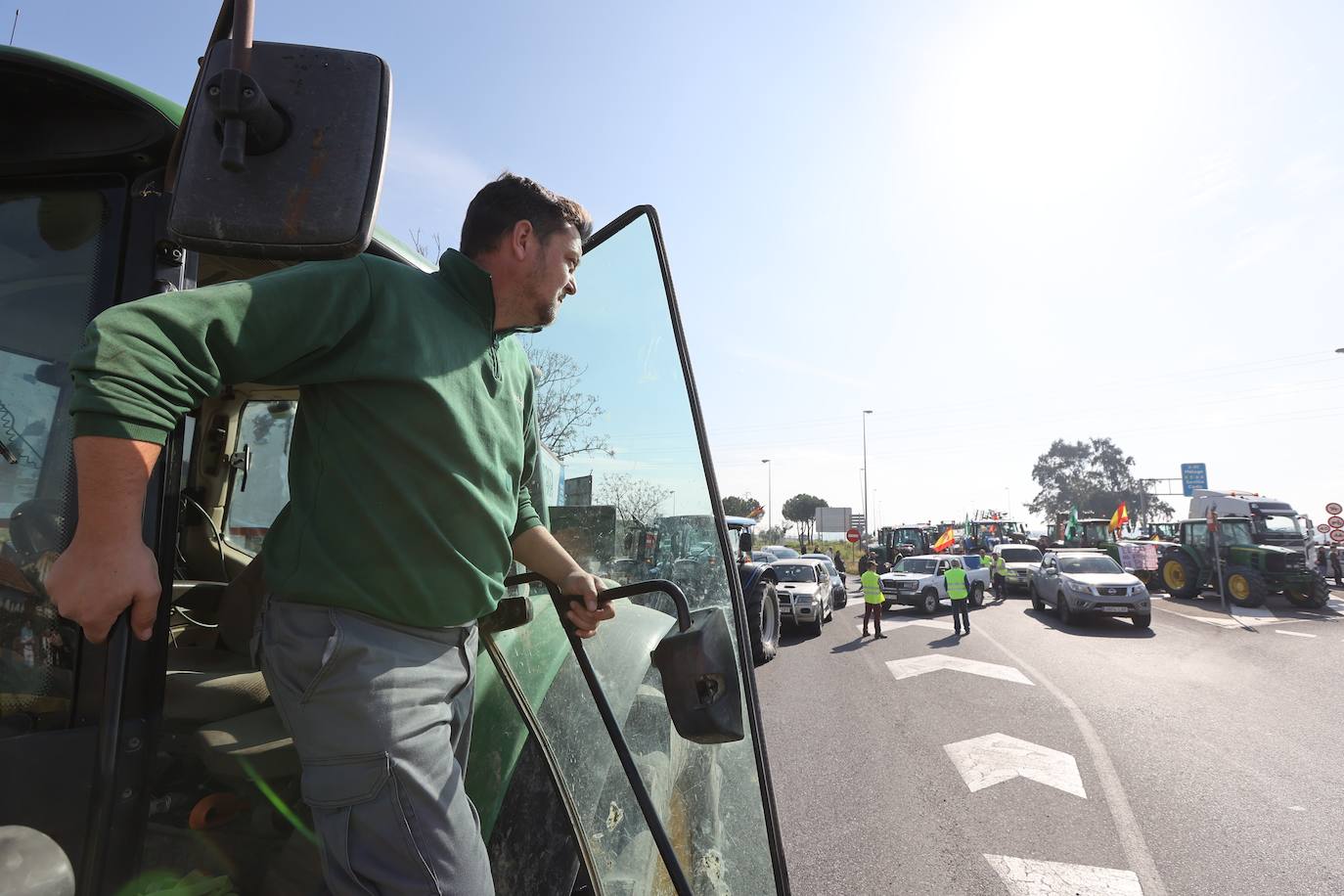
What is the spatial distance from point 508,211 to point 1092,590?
54.2 ft

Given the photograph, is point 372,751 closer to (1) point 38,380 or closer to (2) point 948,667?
(1) point 38,380

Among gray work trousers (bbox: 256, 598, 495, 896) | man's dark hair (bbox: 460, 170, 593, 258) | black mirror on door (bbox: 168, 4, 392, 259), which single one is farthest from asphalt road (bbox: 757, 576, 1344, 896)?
black mirror on door (bbox: 168, 4, 392, 259)

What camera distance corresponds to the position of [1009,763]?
564 cm

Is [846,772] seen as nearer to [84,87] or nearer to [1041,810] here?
[1041,810]

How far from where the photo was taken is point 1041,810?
467cm

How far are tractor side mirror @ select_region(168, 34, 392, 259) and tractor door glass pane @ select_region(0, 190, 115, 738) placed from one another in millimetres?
429

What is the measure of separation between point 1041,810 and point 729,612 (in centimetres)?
415

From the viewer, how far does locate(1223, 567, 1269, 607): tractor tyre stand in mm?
17922

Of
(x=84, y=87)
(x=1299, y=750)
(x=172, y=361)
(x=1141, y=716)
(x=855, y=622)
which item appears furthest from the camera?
(x=855, y=622)

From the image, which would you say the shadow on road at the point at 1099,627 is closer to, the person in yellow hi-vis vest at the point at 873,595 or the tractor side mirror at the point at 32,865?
the person in yellow hi-vis vest at the point at 873,595

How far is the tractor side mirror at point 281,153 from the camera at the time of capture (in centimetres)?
106

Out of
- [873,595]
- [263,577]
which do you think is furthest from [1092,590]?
[263,577]

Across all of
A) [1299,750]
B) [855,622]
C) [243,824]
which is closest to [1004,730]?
Result: [1299,750]

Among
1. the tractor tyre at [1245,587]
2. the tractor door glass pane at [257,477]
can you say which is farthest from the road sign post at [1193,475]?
the tractor door glass pane at [257,477]
